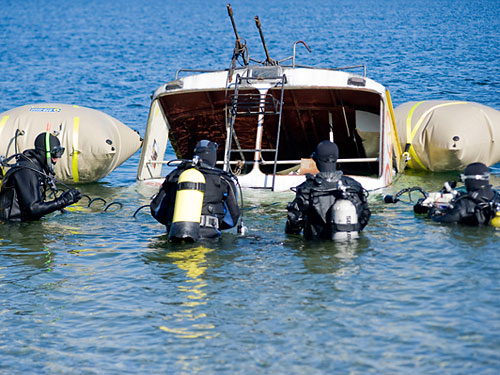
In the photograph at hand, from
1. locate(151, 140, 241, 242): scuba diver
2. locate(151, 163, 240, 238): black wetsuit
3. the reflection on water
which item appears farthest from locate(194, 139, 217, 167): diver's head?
the reflection on water

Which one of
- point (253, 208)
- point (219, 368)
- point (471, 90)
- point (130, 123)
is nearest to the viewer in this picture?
point (219, 368)

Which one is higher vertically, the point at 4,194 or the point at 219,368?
the point at 4,194

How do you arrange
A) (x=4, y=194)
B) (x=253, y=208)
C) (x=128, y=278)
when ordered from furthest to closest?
(x=253, y=208), (x=4, y=194), (x=128, y=278)

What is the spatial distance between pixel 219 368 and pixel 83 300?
1.84 metres

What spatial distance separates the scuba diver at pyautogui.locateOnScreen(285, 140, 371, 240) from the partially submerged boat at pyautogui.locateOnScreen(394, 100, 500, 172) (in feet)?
16.7

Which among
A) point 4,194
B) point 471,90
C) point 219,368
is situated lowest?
point 219,368

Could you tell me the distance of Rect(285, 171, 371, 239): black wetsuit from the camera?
747 cm

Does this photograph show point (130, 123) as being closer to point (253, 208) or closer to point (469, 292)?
point (253, 208)

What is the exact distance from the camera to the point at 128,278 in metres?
7.07

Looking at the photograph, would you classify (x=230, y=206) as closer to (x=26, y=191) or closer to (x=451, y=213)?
(x=451, y=213)

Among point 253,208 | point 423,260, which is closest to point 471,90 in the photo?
point 253,208

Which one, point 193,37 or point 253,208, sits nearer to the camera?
point 253,208

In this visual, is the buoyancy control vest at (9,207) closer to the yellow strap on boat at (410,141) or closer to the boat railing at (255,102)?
the boat railing at (255,102)

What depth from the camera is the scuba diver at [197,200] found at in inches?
287
